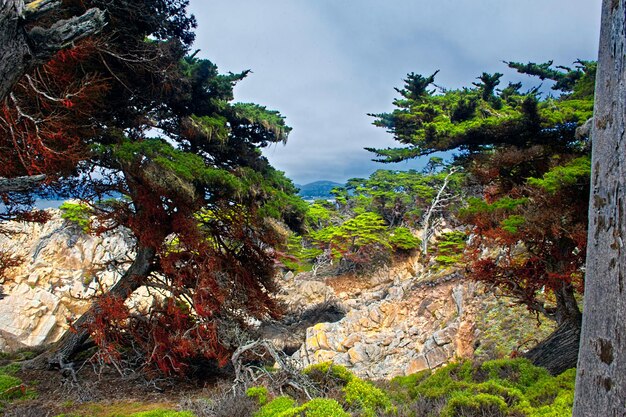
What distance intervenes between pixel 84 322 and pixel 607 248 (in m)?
7.42

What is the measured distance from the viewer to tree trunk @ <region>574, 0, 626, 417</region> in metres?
2.73

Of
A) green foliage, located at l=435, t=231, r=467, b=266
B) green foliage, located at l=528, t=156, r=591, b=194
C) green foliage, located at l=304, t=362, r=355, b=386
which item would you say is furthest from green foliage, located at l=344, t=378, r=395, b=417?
green foliage, located at l=435, t=231, r=467, b=266

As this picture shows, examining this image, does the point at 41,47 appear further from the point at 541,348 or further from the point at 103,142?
the point at 541,348

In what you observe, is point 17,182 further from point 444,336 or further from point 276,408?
point 444,336

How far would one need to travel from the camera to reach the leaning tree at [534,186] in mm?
5340

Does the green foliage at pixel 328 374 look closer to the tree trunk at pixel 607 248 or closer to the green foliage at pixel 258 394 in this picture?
the green foliage at pixel 258 394

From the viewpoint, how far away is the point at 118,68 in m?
5.84

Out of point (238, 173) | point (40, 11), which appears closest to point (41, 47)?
point (40, 11)

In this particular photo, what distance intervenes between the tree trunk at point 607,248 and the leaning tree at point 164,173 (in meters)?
4.26

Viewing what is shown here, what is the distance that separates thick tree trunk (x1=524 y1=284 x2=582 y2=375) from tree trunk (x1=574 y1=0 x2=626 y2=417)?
351cm

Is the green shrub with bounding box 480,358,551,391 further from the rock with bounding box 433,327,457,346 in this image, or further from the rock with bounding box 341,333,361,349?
the rock with bounding box 341,333,361,349

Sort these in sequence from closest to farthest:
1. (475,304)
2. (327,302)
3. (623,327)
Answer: (623,327) → (475,304) → (327,302)

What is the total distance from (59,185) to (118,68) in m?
2.19

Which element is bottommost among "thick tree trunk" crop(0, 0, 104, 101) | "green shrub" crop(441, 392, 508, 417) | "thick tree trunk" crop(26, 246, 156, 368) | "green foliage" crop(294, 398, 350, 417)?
"green shrub" crop(441, 392, 508, 417)
